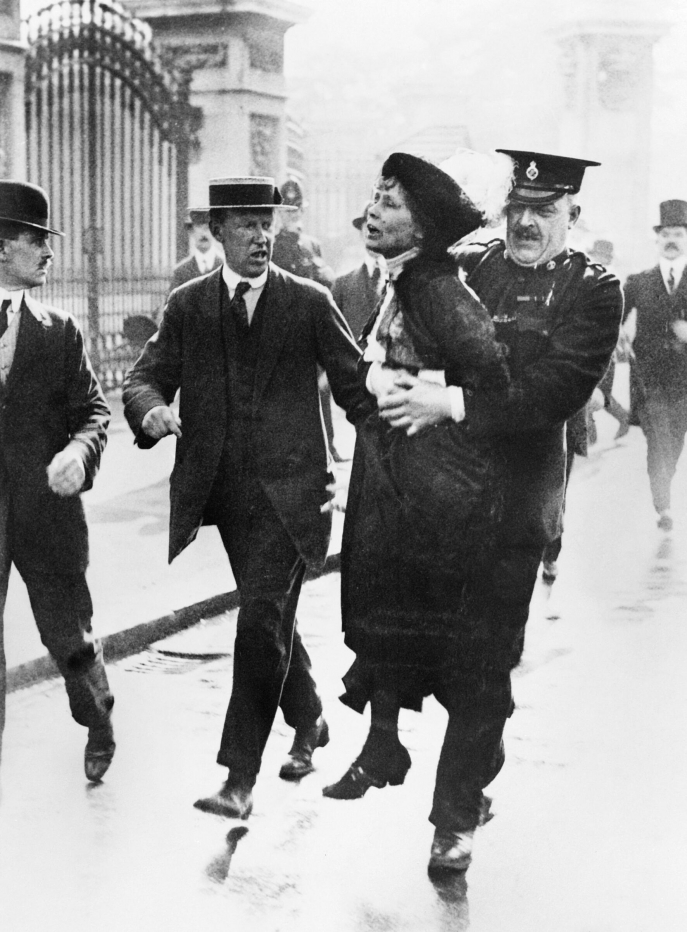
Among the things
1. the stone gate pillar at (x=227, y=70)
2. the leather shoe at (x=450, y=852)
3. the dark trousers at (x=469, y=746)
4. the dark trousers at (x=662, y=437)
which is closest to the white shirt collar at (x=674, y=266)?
the dark trousers at (x=662, y=437)

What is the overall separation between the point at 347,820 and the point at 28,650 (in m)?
2.01

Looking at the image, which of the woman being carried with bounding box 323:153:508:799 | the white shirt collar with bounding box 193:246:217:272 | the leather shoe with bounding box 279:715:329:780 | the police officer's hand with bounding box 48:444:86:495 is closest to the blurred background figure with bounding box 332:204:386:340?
the white shirt collar with bounding box 193:246:217:272

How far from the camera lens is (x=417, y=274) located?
4309 millimetres

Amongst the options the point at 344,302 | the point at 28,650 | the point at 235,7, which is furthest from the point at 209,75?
the point at 28,650

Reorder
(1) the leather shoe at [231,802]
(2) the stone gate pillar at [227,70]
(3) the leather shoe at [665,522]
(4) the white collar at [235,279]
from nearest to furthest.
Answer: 1. (1) the leather shoe at [231,802]
2. (4) the white collar at [235,279]
3. (3) the leather shoe at [665,522]
4. (2) the stone gate pillar at [227,70]

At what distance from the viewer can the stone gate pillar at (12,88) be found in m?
12.4

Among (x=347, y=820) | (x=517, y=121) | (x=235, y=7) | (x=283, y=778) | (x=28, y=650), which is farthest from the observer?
(x=517, y=121)

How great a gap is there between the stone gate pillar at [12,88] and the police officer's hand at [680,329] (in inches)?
206

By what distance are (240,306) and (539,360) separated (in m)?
0.95

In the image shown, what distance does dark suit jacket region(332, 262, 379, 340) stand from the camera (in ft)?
35.9

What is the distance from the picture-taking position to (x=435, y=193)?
4227mm

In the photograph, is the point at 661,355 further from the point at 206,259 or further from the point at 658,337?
the point at 206,259

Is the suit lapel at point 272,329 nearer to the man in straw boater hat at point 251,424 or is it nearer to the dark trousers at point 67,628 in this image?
the man in straw boater hat at point 251,424

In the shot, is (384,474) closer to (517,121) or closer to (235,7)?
(235,7)
